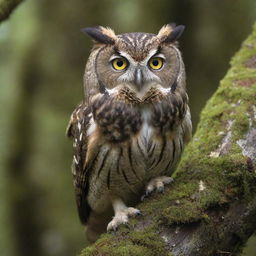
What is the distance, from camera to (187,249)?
2.65 metres

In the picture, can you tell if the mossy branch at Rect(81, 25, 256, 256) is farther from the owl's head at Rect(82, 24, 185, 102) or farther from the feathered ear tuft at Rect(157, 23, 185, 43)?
the feathered ear tuft at Rect(157, 23, 185, 43)

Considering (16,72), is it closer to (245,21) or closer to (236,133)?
(245,21)

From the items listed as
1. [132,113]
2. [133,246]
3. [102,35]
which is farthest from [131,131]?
[133,246]

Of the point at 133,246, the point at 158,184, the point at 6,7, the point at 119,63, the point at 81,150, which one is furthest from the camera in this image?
the point at 81,150

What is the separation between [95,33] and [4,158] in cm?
201

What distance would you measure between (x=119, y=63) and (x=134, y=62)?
0.12 metres

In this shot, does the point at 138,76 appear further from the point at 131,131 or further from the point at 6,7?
the point at 6,7

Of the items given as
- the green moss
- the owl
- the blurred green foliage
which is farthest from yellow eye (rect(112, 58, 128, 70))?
the blurred green foliage

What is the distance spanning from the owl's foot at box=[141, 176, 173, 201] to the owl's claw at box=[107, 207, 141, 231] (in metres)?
0.18

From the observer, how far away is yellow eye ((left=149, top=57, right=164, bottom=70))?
10.3 feet

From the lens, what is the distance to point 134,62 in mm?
3047

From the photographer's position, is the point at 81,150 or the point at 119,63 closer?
the point at 119,63

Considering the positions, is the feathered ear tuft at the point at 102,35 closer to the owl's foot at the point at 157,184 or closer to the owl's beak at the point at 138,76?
the owl's beak at the point at 138,76

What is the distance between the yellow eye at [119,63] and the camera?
122 inches
